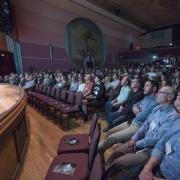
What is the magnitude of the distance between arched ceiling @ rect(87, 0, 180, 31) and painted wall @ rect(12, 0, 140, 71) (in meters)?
1.59

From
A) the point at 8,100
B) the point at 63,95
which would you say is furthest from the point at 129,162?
the point at 63,95

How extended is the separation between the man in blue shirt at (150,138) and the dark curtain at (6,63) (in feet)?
31.9

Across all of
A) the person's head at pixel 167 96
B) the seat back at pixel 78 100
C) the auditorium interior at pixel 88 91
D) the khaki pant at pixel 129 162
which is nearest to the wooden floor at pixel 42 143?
the auditorium interior at pixel 88 91

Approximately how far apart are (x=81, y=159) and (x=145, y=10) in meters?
16.3

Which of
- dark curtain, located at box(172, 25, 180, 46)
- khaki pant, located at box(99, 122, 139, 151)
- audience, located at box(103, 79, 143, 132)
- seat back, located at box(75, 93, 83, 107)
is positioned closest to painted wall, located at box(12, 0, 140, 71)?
seat back, located at box(75, 93, 83, 107)

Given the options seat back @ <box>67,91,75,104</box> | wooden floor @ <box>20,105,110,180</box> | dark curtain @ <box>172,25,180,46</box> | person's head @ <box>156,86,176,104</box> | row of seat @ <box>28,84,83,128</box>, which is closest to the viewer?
person's head @ <box>156,86,176,104</box>

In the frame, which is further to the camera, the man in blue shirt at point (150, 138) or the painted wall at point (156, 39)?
the painted wall at point (156, 39)

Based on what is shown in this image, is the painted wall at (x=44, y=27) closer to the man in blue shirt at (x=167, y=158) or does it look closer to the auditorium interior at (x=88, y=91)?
the auditorium interior at (x=88, y=91)

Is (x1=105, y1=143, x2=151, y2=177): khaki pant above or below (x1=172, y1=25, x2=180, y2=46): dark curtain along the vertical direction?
below

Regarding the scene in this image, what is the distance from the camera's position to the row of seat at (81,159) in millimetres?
1485

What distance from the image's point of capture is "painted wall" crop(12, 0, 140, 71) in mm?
11438

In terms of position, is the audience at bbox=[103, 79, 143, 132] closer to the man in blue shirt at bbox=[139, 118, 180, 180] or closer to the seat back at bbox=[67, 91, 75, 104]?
the seat back at bbox=[67, 91, 75, 104]

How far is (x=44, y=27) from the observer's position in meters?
12.5

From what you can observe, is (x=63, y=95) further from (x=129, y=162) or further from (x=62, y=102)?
(x=129, y=162)
